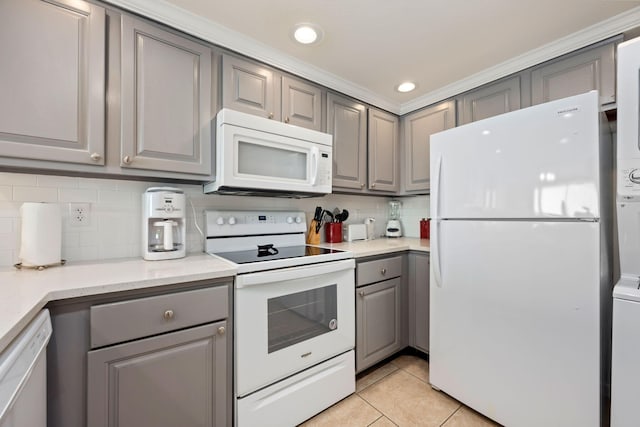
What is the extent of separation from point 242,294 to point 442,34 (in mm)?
1835

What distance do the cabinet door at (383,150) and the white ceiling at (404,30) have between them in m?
0.45

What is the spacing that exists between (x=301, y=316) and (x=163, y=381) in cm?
68

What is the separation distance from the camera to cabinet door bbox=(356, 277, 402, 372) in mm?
1808

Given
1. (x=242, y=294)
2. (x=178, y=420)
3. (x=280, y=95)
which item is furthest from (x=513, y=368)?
(x=280, y=95)

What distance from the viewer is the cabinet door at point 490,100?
6.16ft

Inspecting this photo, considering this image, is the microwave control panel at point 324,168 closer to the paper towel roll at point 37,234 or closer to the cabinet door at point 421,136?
the cabinet door at point 421,136

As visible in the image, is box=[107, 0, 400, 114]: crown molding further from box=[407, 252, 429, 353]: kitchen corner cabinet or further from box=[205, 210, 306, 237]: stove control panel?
box=[407, 252, 429, 353]: kitchen corner cabinet

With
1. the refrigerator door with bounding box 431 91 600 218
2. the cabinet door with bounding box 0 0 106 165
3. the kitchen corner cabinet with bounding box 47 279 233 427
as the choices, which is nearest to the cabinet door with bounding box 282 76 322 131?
Answer: the refrigerator door with bounding box 431 91 600 218

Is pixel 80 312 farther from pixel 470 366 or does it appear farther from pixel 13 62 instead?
pixel 470 366

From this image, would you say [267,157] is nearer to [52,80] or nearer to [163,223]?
[163,223]

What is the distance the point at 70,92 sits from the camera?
3.88ft

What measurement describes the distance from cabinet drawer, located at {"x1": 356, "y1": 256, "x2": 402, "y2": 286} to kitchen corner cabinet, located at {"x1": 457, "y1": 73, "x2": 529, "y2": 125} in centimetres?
124

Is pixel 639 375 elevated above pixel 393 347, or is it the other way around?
pixel 639 375

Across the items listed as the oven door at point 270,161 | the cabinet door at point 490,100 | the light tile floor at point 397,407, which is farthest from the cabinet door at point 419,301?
the cabinet door at point 490,100
